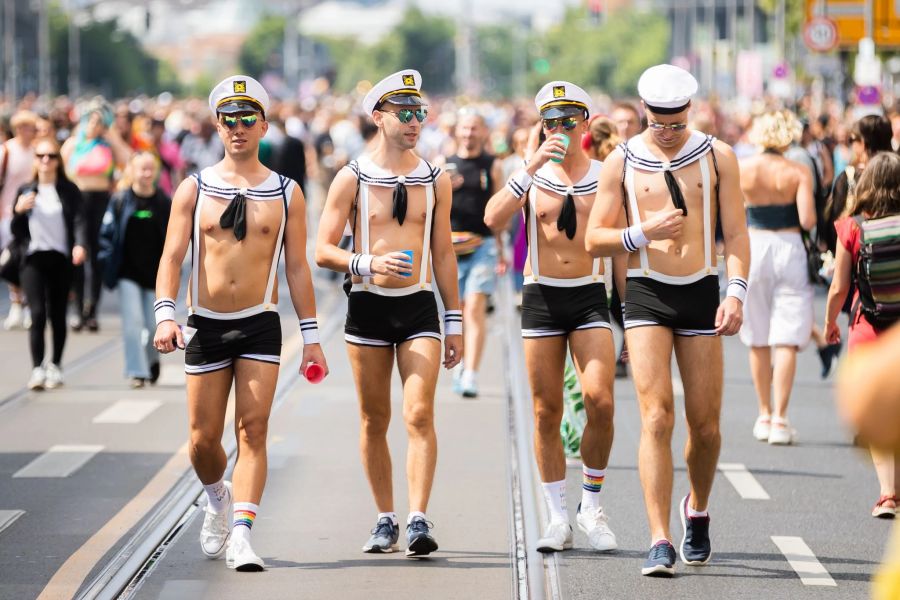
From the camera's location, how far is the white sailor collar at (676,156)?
7.07 metres

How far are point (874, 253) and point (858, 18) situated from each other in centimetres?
3063

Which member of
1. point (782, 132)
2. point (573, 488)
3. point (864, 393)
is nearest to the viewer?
point (864, 393)

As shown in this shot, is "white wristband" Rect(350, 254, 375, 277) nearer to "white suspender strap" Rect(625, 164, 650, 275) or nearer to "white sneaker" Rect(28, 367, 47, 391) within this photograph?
"white suspender strap" Rect(625, 164, 650, 275)

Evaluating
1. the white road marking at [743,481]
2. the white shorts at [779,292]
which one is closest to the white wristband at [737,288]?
the white road marking at [743,481]

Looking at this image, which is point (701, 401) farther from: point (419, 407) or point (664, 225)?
point (419, 407)

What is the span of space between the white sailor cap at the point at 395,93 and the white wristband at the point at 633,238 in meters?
1.03

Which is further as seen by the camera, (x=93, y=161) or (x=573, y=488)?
(x=93, y=161)

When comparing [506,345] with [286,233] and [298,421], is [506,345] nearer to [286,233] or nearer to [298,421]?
[298,421]

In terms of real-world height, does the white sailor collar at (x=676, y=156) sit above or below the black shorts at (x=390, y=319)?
above

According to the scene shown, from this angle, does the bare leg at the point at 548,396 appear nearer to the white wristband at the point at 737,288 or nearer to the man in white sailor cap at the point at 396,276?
the man in white sailor cap at the point at 396,276

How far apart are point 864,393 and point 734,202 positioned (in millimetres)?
4396

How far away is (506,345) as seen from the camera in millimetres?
15758

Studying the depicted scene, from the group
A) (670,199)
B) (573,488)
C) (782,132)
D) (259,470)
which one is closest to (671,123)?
(670,199)

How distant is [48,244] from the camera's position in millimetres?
13195
